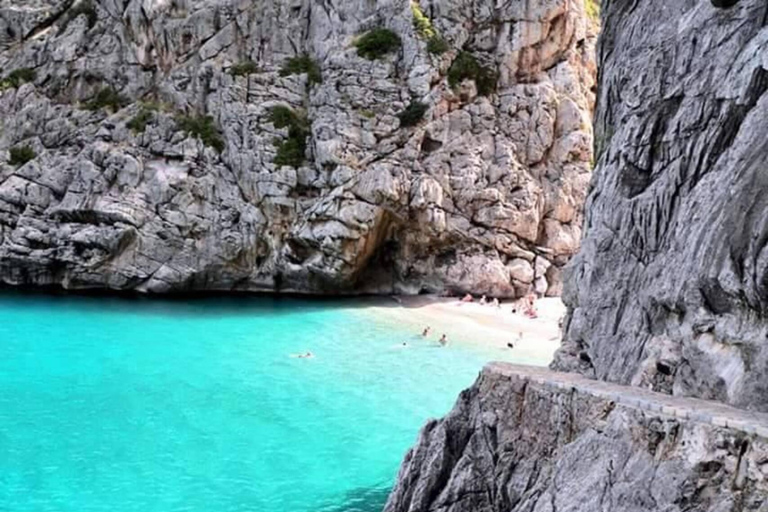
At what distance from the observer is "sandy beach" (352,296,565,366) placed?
2967 cm

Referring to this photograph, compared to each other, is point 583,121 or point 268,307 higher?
point 583,121

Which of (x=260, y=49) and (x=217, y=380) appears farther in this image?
(x=260, y=49)

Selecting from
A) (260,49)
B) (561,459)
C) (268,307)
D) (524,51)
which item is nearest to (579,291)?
(561,459)

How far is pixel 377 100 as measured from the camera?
39812 millimetres

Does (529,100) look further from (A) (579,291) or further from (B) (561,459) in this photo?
(B) (561,459)

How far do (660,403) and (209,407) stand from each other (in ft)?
55.4

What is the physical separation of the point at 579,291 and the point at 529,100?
92.6ft

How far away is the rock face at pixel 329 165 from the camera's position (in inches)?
1538

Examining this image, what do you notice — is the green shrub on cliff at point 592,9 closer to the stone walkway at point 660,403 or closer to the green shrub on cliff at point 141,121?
the green shrub on cliff at point 141,121

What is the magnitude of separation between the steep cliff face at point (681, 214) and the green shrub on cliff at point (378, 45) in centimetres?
2636

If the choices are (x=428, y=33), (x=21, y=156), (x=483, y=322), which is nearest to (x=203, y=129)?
(x=21, y=156)

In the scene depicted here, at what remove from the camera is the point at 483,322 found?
112ft

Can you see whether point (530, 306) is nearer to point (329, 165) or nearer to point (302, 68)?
point (329, 165)

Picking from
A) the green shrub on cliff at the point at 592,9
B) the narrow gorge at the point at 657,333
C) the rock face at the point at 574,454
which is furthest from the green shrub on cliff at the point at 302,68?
the rock face at the point at 574,454
